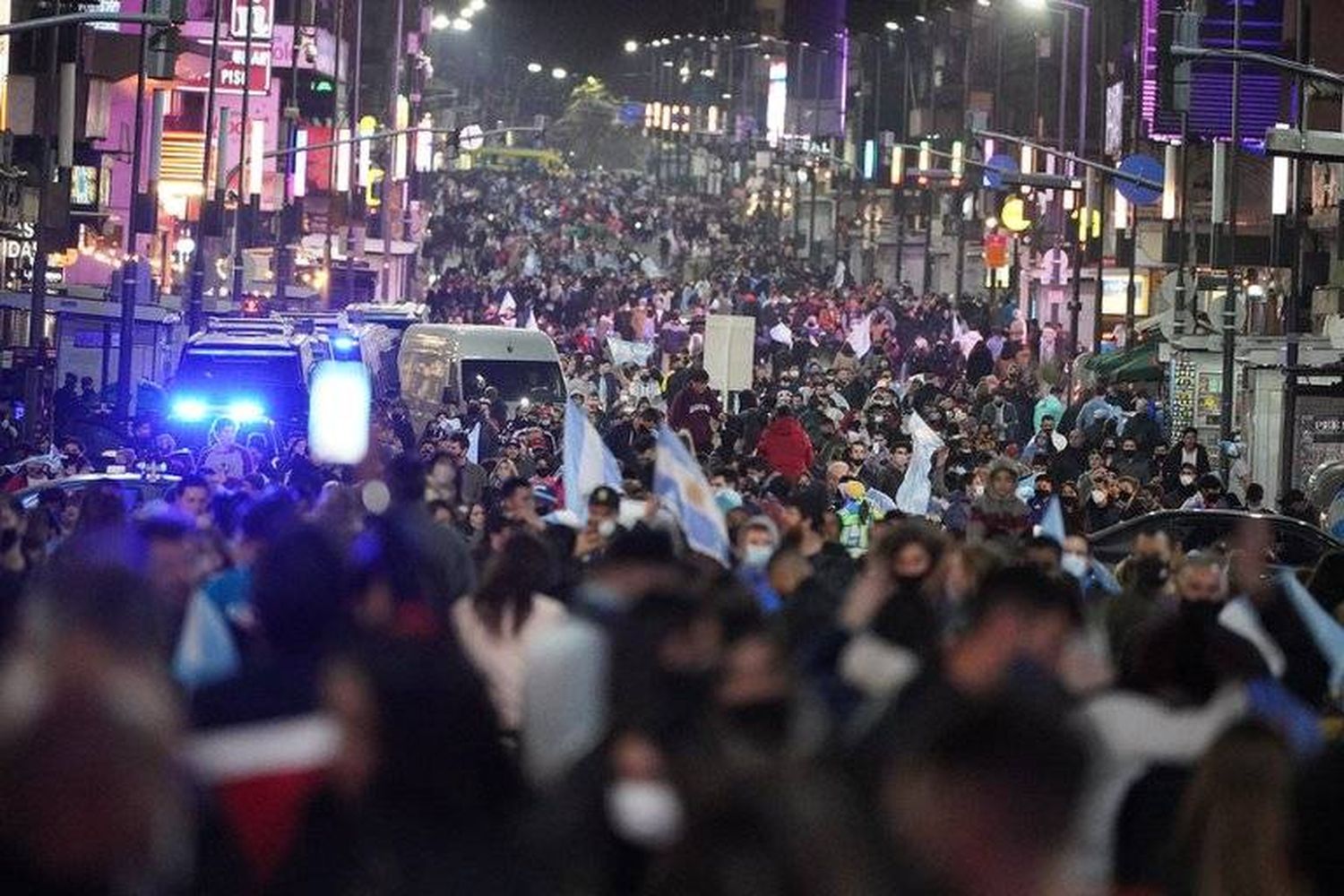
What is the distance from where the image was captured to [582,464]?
57.2ft

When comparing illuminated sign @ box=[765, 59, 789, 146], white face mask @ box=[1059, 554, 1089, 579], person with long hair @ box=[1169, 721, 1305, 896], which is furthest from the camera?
illuminated sign @ box=[765, 59, 789, 146]

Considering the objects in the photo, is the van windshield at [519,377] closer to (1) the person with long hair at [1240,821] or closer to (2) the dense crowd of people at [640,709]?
(2) the dense crowd of people at [640,709]

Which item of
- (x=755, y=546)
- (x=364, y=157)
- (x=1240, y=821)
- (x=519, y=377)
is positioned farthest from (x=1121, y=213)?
(x=1240, y=821)

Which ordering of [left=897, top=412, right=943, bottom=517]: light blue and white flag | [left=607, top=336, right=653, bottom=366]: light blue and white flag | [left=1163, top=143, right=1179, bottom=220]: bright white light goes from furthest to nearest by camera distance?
[left=1163, top=143, right=1179, bottom=220]: bright white light → [left=607, top=336, right=653, bottom=366]: light blue and white flag → [left=897, top=412, right=943, bottom=517]: light blue and white flag

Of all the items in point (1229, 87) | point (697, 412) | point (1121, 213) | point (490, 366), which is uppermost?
point (1229, 87)

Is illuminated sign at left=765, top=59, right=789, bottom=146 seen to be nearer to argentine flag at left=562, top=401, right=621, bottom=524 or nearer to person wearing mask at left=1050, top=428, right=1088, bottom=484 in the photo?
person wearing mask at left=1050, top=428, right=1088, bottom=484

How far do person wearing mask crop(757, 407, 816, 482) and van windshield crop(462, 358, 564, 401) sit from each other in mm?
11009

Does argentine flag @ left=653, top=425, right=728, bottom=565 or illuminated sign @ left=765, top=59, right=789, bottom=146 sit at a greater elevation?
illuminated sign @ left=765, top=59, right=789, bottom=146

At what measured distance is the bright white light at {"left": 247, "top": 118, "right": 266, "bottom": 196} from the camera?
6769cm

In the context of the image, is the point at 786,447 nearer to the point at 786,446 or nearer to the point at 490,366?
the point at 786,446

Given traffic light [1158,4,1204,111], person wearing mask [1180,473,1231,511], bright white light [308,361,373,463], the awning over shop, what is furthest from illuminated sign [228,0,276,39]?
person wearing mask [1180,473,1231,511]

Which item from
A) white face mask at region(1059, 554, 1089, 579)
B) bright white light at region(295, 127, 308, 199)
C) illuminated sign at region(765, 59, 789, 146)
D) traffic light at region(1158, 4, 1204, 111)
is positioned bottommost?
white face mask at region(1059, 554, 1089, 579)

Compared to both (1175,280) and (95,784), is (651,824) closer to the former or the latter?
(95,784)

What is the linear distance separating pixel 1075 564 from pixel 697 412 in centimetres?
1647
